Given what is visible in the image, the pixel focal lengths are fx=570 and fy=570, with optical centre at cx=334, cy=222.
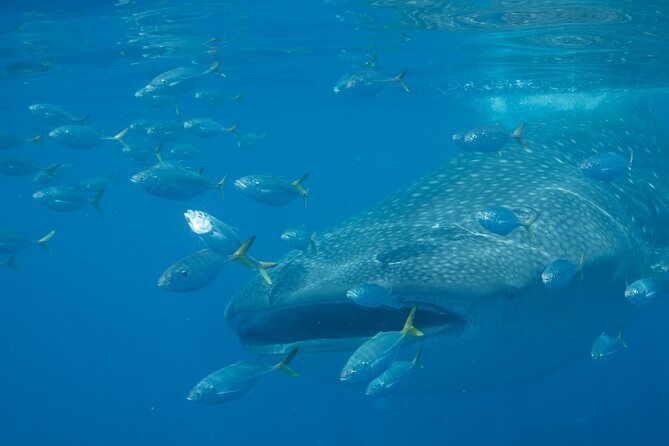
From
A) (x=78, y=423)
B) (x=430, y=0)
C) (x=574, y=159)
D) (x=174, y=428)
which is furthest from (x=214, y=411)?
(x=574, y=159)

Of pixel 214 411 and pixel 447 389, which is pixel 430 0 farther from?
pixel 214 411

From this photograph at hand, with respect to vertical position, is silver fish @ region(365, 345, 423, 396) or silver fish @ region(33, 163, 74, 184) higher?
silver fish @ region(365, 345, 423, 396)

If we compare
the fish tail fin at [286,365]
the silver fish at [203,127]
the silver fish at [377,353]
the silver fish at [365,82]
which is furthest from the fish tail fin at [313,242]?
the silver fish at [203,127]

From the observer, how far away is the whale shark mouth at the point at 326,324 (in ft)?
11.2

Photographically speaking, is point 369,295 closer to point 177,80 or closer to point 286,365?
point 286,365

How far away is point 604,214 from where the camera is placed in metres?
4.60

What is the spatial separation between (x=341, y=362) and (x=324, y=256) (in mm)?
→ 945

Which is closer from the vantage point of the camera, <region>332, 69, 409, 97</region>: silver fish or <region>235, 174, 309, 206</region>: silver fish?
<region>235, 174, 309, 206</region>: silver fish

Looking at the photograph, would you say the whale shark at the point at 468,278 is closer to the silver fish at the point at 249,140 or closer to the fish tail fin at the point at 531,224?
the fish tail fin at the point at 531,224

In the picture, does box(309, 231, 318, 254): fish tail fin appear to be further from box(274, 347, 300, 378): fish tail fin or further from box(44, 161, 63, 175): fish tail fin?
box(44, 161, 63, 175): fish tail fin

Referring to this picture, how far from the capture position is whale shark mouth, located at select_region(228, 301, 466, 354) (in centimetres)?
341

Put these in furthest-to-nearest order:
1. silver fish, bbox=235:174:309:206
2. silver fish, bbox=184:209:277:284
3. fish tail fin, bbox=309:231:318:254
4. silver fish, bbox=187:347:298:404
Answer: silver fish, bbox=235:174:309:206
fish tail fin, bbox=309:231:318:254
silver fish, bbox=184:209:277:284
silver fish, bbox=187:347:298:404

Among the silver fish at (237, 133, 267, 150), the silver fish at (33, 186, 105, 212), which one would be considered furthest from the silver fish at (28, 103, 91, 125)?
the silver fish at (237, 133, 267, 150)

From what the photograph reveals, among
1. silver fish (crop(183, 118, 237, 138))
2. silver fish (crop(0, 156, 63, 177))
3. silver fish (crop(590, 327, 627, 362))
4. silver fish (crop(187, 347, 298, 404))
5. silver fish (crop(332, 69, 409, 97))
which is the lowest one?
silver fish (crop(590, 327, 627, 362))
